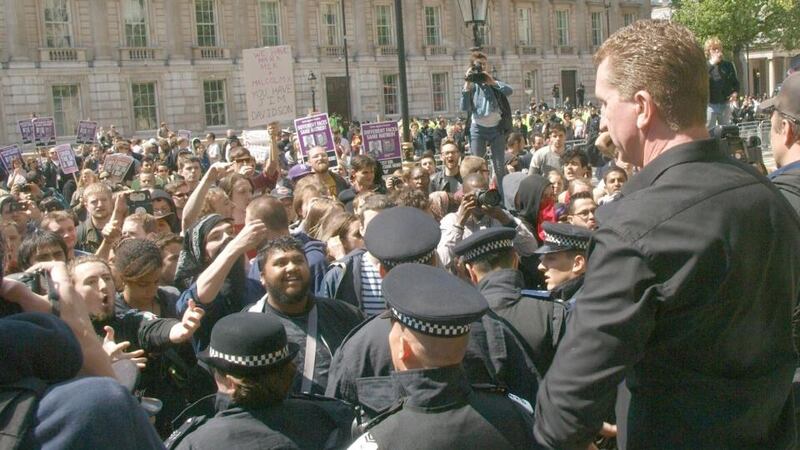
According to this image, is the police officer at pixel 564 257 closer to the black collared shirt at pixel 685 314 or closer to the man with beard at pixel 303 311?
the man with beard at pixel 303 311

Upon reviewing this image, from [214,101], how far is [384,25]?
10.0 m

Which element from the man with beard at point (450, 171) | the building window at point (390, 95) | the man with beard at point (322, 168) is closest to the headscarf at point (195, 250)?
the man with beard at point (322, 168)

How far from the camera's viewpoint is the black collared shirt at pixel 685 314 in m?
2.14

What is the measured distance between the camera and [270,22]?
43.0 metres

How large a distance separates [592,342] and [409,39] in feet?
153

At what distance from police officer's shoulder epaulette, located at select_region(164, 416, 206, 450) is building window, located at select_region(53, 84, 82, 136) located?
37.0 meters

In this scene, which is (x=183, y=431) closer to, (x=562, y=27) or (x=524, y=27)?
(x=524, y=27)

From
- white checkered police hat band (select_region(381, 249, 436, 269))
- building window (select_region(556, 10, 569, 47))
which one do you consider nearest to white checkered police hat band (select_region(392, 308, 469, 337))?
white checkered police hat band (select_region(381, 249, 436, 269))

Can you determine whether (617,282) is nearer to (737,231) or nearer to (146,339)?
(737,231)

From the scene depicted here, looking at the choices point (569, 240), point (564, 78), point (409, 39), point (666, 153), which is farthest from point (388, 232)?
point (564, 78)

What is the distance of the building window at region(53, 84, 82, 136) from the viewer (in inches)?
1480

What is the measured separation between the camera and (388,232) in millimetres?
4027

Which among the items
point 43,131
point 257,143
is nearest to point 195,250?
point 257,143

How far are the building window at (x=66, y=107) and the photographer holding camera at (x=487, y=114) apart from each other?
30.7 m
